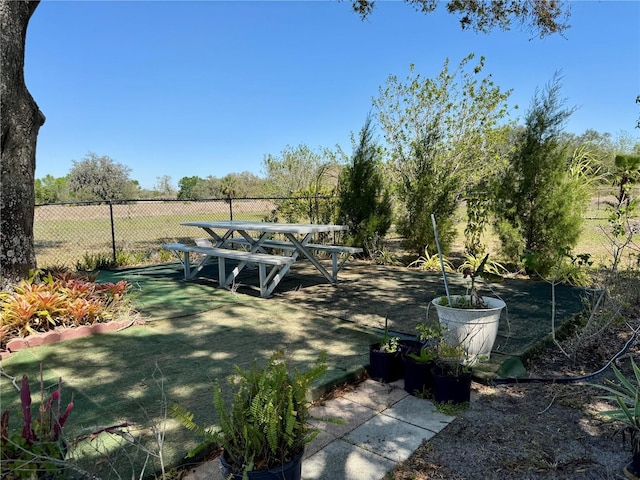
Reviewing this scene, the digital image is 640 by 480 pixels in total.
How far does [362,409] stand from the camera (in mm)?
2316

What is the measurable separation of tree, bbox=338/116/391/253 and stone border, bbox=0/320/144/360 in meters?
5.20

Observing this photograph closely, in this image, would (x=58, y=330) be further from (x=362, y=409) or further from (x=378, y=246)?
(x=378, y=246)

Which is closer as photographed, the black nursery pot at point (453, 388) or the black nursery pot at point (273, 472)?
→ the black nursery pot at point (273, 472)

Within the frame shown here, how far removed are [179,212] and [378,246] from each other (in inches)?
660

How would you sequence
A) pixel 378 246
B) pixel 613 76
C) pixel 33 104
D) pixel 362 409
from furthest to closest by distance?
pixel 613 76 < pixel 378 246 < pixel 33 104 < pixel 362 409

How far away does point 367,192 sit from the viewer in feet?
26.5

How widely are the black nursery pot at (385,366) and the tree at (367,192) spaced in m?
5.36

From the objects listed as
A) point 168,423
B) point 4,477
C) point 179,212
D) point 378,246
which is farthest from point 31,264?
point 179,212

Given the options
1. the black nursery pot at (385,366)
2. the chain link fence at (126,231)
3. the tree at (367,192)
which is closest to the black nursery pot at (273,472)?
the black nursery pot at (385,366)

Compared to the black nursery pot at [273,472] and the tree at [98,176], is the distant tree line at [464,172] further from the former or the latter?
the tree at [98,176]

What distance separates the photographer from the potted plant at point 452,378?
91.1 inches

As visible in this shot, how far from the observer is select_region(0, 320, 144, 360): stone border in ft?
10.1

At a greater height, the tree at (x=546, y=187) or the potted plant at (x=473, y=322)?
the tree at (x=546, y=187)

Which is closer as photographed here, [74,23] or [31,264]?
[31,264]
